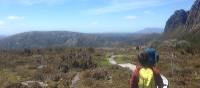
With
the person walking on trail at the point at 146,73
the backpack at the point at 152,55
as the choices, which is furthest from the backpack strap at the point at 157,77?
the backpack at the point at 152,55

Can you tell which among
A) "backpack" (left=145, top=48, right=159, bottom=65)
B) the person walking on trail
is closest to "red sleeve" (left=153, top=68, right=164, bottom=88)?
the person walking on trail

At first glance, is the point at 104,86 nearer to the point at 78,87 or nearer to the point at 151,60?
the point at 78,87

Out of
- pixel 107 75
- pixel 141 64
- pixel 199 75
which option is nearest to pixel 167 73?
pixel 199 75

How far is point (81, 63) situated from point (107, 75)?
12.5 m

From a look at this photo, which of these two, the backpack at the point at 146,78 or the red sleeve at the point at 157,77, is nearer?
the backpack at the point at 146,78

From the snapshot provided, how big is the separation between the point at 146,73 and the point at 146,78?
0.40 ft

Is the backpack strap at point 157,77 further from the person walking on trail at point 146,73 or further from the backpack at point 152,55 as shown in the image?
the backpack at point 152,55

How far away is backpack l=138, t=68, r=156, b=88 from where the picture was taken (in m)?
7.94

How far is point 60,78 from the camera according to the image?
29562 millimetres

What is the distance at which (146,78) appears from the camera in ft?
26.0

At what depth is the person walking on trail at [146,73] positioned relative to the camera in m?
7.94

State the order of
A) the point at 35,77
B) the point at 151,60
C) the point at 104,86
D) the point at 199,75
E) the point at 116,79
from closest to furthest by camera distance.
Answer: the point at 151,60 → the point at 104,86 → the point at 116,79 → the point at 199,75 → the point at 35,77

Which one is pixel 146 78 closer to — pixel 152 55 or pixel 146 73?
pixel 146 73

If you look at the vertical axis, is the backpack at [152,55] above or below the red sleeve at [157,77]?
above
